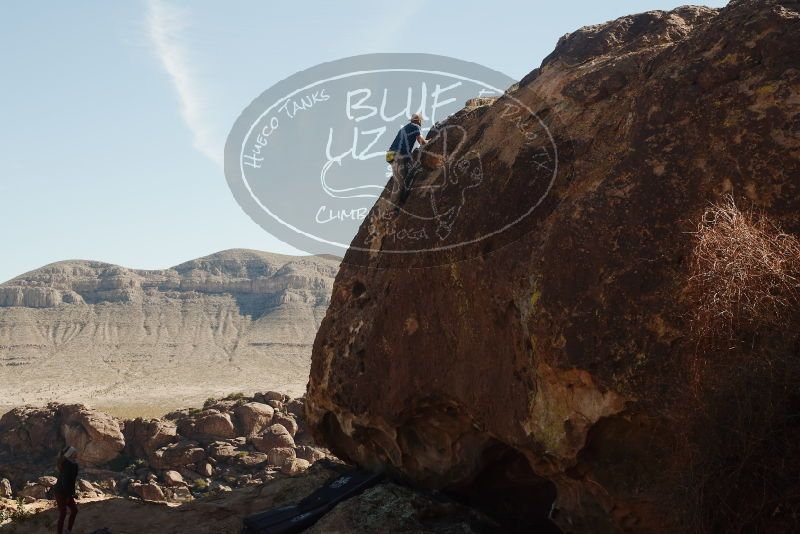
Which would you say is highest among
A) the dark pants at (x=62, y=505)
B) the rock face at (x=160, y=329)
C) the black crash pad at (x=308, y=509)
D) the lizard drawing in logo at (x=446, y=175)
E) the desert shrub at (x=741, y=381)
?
the lizard drawing in logo at (x=446, y=175)

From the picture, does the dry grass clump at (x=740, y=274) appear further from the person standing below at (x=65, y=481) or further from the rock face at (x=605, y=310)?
the person standing below at (x=65, y=481)

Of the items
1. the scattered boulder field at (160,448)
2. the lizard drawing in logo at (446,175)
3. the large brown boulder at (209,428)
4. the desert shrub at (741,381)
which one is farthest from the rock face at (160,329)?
the desert shrub at (741,381)

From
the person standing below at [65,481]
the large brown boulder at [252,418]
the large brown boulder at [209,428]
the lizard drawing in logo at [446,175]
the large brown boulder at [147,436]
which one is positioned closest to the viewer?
the lizard drawing in logo at [446,175]

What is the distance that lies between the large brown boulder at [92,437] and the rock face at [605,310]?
56.6 ft

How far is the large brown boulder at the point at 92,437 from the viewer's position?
24.0 meters

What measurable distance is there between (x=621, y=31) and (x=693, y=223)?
4373 millimetres

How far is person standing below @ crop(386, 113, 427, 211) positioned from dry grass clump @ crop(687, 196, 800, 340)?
496 centimetres

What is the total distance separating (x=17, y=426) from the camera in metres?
25.6

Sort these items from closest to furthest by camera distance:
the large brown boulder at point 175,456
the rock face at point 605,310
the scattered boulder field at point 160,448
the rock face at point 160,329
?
the rock face at point 605,310 → the scattered boulder field at point 160,448 → the large brown boulder at point 175,456 → the rock face at point 160,329

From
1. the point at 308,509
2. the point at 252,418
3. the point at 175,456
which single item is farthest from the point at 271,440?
the point at 308,509

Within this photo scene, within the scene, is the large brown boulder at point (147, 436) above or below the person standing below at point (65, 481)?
below

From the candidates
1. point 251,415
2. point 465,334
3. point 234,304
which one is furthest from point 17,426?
point 234,304

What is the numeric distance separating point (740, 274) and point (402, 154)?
19.1ft

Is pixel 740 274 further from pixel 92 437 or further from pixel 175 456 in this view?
pixel 92 437
